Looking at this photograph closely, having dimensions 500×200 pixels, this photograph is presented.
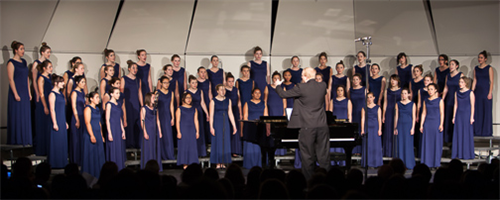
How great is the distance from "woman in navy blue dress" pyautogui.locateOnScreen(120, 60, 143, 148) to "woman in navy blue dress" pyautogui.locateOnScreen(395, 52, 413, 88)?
4.29m

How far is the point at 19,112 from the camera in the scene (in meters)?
6.80

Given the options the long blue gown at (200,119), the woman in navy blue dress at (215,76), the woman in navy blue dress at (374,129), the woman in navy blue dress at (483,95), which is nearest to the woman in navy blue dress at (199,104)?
the long blue gown at (200,119)

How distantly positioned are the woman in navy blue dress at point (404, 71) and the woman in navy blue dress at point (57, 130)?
17.4 feet

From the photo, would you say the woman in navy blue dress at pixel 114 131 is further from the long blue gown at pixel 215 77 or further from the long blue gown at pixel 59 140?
the long blue gown at pixel 215 77

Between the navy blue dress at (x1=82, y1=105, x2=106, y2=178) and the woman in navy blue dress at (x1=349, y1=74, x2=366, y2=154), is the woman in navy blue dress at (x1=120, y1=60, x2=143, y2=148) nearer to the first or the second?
the navy blue dress at (x1=82, y1=105, x2=106, y2=178)

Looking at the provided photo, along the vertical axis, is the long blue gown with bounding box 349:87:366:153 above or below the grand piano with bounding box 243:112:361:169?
above

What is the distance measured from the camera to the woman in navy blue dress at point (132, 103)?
7539 mm

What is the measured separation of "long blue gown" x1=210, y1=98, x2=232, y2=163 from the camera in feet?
23.6

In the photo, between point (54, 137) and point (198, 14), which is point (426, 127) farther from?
point (54, 137)

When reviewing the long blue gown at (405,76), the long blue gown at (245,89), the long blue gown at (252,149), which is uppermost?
the long blue gown at (405,76)

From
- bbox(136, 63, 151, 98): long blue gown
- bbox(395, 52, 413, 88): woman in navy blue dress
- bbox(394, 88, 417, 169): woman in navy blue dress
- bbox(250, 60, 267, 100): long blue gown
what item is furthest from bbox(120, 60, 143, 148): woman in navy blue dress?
bbox(395, 52, 413, 88): woman in navy blue dress

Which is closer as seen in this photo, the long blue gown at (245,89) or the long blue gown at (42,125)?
the long blue gown at (42,125)

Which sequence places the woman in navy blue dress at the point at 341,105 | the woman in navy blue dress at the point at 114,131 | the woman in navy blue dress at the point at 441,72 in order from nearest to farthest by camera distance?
1. the woman in navy blue dress at the point at 114,131
2. the woman in navy blue dress at the point at 341,105
3. the woman in navy blue dress at the point at 441,72

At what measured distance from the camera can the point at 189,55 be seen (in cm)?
876
